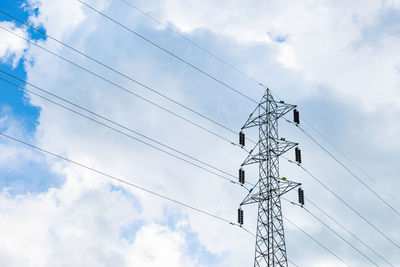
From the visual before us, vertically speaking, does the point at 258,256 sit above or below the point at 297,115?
below

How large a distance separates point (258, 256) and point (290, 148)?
9616 millimetres


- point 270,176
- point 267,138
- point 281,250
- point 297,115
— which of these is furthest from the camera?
point 297,115

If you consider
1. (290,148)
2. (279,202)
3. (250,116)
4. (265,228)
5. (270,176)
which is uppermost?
(250,116)

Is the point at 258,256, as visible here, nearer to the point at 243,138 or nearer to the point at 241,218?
the point at 241,218

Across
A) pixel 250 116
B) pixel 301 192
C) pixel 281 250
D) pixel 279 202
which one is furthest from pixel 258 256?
pixel 250 116

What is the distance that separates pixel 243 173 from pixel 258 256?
26.5 ft

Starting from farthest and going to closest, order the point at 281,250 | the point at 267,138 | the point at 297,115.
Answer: the point at 297,115, the point at 267,138, the point at 281,250

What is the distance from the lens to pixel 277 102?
128ft

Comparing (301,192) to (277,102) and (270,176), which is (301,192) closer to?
(270,176)

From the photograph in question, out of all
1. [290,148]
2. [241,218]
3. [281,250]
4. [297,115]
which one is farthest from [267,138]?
[281,250]

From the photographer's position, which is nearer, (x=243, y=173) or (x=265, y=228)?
(x=265, y=228)

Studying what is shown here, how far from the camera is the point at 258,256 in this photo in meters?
32.3

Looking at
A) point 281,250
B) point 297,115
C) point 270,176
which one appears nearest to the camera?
point 281,250

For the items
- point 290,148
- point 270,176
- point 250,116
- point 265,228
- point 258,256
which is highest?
point 250,116
